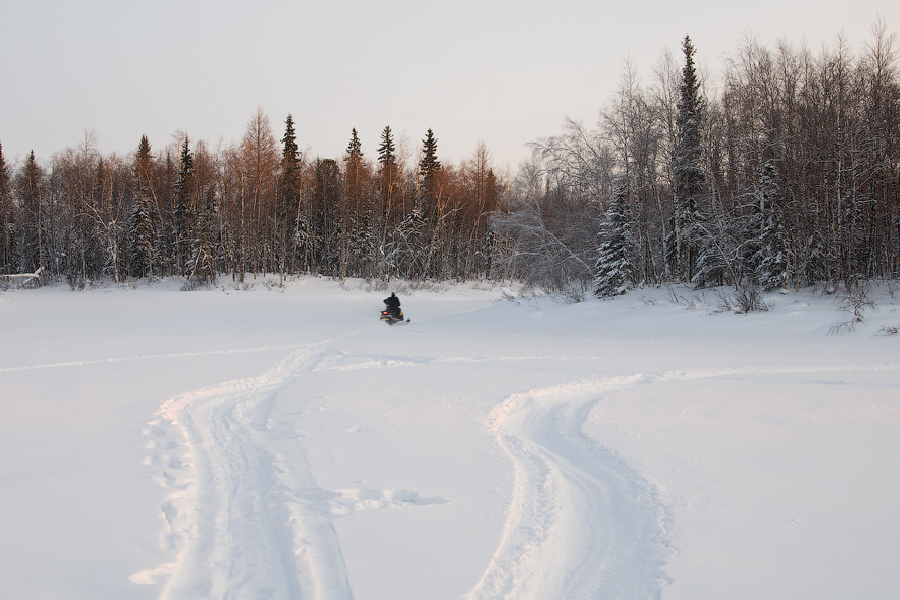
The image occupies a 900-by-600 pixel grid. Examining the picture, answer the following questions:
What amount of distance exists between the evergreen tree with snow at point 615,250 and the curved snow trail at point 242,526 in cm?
1827

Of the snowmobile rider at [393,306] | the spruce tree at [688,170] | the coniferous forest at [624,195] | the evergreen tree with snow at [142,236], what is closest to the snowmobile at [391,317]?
the snowmobile rider at [393,306]

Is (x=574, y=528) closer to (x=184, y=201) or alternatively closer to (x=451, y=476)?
(x=451, y=476)

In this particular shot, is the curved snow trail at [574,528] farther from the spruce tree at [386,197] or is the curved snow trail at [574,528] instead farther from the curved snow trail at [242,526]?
the spruce tree at [386,197]

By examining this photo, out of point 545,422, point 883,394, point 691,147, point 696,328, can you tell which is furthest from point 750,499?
point 691,147

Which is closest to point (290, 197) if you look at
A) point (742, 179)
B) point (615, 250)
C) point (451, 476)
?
point (615, 250)

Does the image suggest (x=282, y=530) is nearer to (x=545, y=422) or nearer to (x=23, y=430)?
(x=545, y=422)

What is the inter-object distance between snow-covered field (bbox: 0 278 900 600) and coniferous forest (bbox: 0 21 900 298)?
30.7 feet

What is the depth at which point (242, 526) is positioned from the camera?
3.64m

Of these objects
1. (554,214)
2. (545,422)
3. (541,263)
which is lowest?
(545,422)

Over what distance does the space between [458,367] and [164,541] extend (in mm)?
7324

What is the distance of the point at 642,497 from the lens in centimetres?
411

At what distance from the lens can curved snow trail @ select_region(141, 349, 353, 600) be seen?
2932 millimetres

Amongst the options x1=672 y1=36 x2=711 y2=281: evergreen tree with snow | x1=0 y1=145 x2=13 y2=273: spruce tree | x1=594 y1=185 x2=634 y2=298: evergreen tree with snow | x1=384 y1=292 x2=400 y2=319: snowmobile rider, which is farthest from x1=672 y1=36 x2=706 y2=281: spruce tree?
x1=0 y1=145 x2=13 y2=273: spruce tree

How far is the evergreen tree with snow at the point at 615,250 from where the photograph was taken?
21.5m
